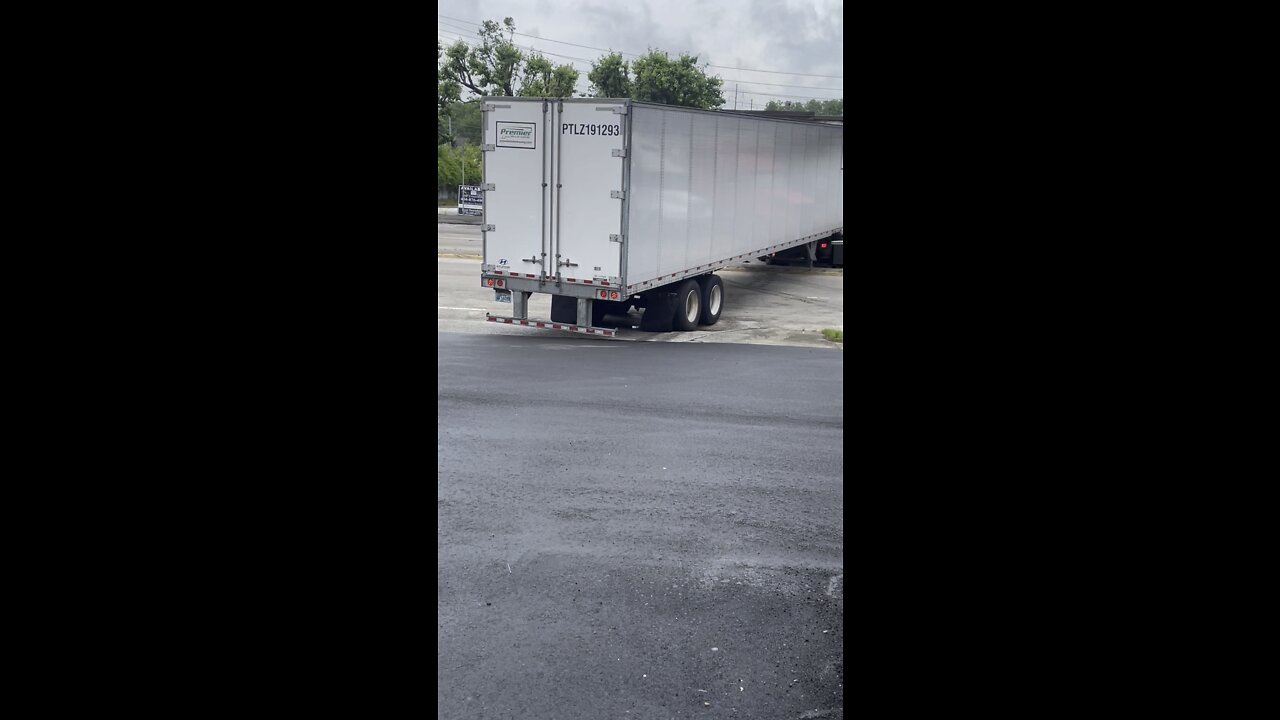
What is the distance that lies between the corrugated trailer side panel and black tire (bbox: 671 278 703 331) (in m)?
0.48

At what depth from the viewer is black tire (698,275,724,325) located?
20720mm

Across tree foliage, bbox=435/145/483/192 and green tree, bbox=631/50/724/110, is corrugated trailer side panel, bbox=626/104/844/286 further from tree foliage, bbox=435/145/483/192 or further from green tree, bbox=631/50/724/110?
green tree, bbox=631/50/724/110

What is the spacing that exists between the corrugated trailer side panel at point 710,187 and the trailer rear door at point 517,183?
1494mm

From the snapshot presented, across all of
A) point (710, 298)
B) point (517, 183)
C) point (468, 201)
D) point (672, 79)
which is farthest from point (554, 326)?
point (672, 79)

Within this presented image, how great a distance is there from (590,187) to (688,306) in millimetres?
3564

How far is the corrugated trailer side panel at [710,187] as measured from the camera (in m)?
17.7

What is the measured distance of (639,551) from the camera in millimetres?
7816

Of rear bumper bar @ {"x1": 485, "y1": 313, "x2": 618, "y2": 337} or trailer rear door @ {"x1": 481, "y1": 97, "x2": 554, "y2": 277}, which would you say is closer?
trailer rear door @ {"x1": 481, "y1": 97, "x2": 554, "y2": 277}

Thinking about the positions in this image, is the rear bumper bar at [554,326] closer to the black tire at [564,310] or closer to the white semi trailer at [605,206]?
the white semi trailer at [605,206]

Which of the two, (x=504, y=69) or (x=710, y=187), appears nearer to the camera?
(x=710, y=187)

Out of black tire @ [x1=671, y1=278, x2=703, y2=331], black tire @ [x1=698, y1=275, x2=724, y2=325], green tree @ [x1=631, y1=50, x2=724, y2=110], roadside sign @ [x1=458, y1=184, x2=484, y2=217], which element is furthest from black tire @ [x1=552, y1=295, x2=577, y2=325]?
green tree @ [x1=631, y1=50, x2=724, y2=110]

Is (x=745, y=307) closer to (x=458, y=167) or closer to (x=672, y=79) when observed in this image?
(x=458, y=167)
